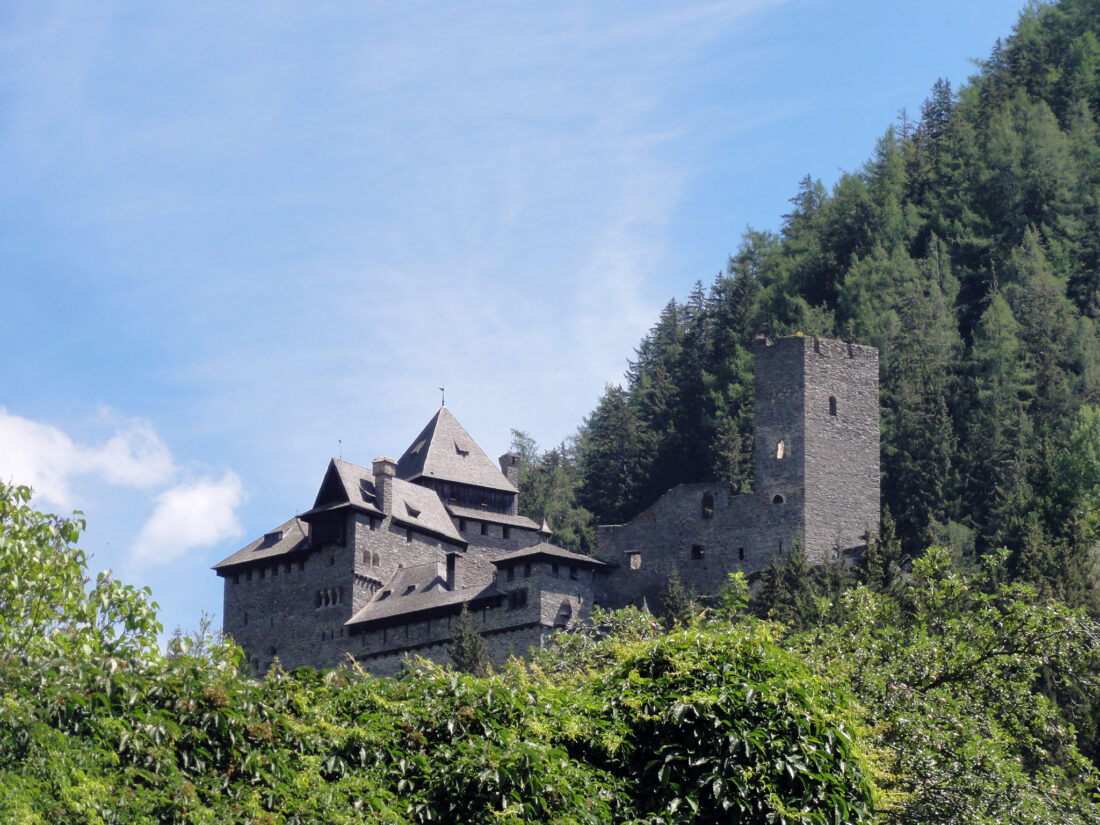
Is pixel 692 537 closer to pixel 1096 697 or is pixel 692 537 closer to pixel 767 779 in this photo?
pixel 1096 697

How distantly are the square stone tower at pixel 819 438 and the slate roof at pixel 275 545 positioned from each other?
14804 millimetres

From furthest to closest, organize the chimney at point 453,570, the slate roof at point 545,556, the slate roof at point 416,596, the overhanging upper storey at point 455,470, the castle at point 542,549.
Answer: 1. the overhanging upper storey at point 455,470
2. the chimney at point 453,570
3. the slate roof at point 416,596
4. the castle at point 542,549
5. the slate roof at point 545,556

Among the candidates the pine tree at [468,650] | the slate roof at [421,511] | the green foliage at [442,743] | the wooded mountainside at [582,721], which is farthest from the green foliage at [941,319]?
the green foliage at [442,743]

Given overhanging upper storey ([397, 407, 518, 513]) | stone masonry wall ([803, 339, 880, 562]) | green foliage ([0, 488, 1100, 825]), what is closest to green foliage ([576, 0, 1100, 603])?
stone masonry wall ([803, 339, 880, 562])

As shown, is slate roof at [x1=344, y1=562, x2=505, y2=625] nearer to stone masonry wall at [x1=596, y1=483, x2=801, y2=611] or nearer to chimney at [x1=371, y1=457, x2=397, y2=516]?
chimney at [x1=371, y1=457, x2=397, y2=516]

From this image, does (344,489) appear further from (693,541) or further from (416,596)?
(693,541)

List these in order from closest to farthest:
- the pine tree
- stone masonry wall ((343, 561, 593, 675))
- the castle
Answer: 1. the pine tree
2. stone masonry wall ((343, 561, 593, 675))
3. the castle

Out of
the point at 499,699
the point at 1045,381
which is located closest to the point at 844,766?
the point at 499,699

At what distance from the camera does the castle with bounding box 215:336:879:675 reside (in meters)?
48.8

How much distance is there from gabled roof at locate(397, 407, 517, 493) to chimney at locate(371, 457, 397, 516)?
3.62 meters

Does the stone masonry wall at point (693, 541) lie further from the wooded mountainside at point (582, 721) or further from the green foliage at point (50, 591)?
the green foliage at point (50, 591)

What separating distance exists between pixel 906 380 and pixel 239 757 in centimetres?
5303

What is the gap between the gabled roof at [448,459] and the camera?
59125mm

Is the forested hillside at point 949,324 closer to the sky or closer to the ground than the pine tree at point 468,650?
closer to the sky
